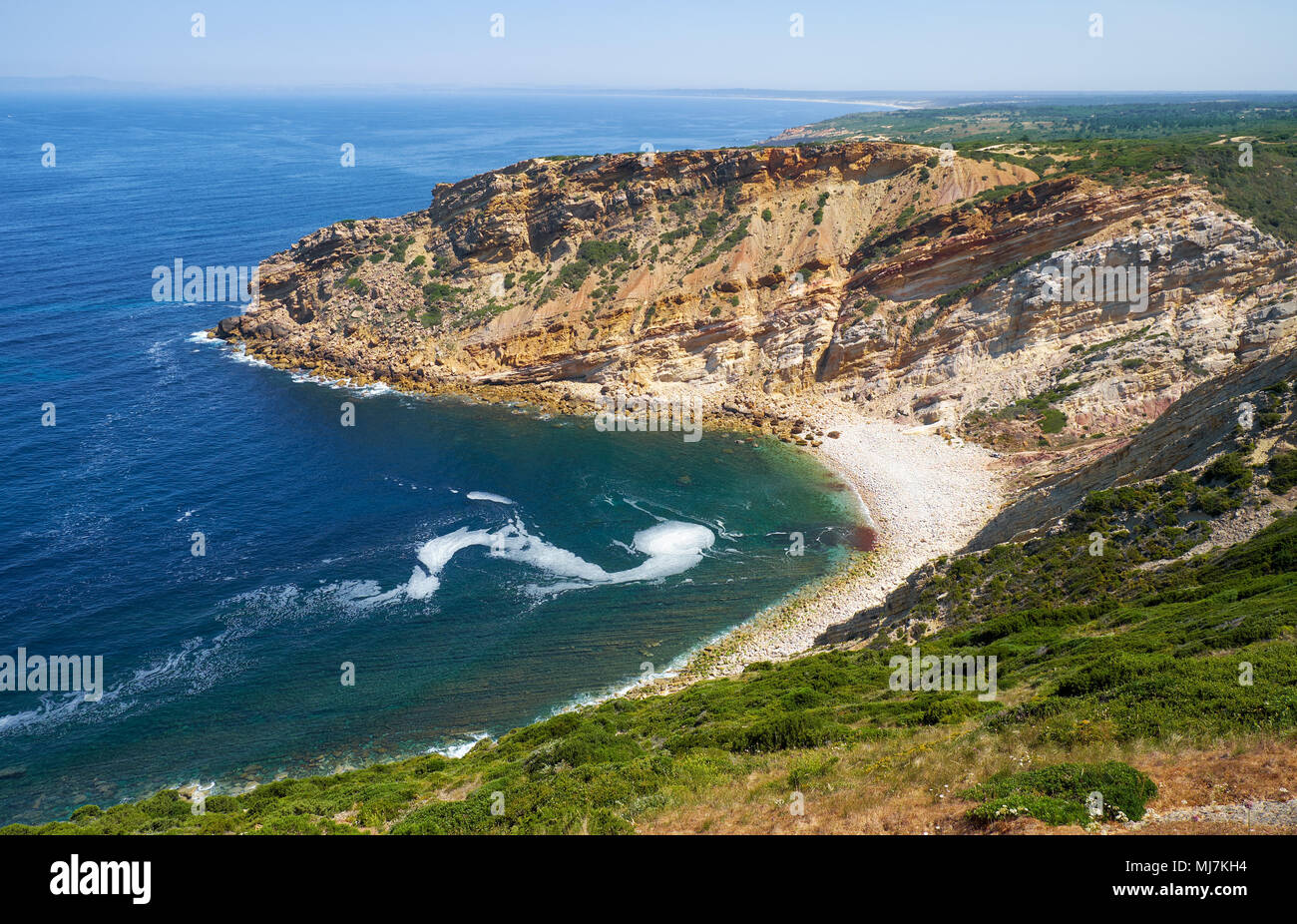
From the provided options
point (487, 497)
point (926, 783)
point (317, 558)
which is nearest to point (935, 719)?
point (926, 783)

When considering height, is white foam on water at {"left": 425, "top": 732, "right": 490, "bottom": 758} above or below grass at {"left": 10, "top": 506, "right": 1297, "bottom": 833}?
below

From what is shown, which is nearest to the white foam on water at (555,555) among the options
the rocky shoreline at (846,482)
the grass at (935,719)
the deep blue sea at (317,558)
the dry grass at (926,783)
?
the deep blue sea at (317,558)

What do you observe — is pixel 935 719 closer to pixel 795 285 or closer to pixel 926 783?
pixel 926 783

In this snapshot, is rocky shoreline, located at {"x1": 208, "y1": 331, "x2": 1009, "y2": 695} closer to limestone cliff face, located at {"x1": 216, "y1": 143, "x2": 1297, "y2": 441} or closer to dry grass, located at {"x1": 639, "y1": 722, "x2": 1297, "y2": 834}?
limestone cliff face, located at {"x1": 216, "y1": 143, "x2": 1297, "y2": 441}

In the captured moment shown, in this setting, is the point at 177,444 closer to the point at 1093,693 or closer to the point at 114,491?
the point at 114,491

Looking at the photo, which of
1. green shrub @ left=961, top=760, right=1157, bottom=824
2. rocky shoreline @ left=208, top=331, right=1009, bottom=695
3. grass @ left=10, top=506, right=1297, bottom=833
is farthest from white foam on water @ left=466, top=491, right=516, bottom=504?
green shrub @ left=961, top=760, right=1157, bottom=824
